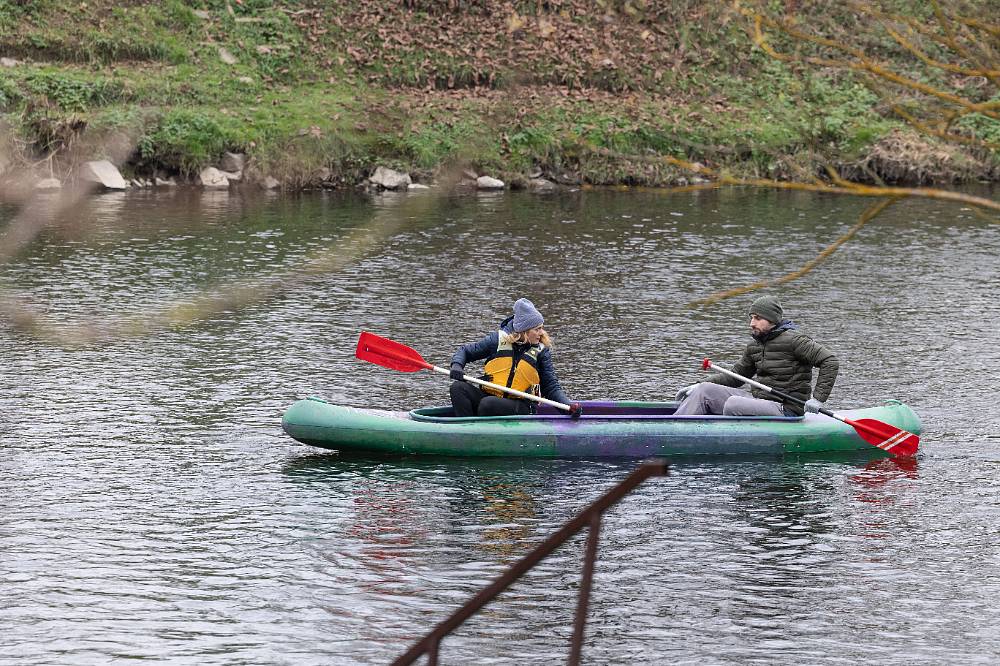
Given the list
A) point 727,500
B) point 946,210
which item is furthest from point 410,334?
point 946,210

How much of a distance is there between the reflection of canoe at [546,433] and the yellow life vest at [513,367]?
38 centimetres

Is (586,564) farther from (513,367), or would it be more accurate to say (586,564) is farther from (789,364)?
(789,364)

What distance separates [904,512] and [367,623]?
17.8ft

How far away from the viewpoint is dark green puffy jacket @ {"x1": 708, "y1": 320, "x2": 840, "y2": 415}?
13.9m

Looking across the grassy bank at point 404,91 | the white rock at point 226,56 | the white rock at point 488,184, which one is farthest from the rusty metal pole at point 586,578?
the white rock at point 226,56

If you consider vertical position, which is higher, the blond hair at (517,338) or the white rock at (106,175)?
the white rock at (106,175)

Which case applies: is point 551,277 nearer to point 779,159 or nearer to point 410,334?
point 410,334

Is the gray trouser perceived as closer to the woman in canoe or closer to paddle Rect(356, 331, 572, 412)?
the woman in canoe

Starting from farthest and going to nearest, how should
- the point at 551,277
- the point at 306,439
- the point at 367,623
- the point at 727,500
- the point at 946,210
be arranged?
1. the point at 946,210
2. the point at 551,277
3. the point at 306,439
4. the point at 727,500
5. the point at 367,623

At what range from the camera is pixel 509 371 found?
1399cm

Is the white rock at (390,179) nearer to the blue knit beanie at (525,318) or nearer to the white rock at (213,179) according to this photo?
the white rock at (213,179)

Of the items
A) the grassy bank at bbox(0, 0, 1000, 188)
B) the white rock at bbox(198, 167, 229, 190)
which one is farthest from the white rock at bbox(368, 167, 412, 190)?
the white rock at bbox(198, 167, 229, 190)

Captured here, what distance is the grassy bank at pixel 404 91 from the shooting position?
33.5 m

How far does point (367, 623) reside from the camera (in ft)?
32.9
